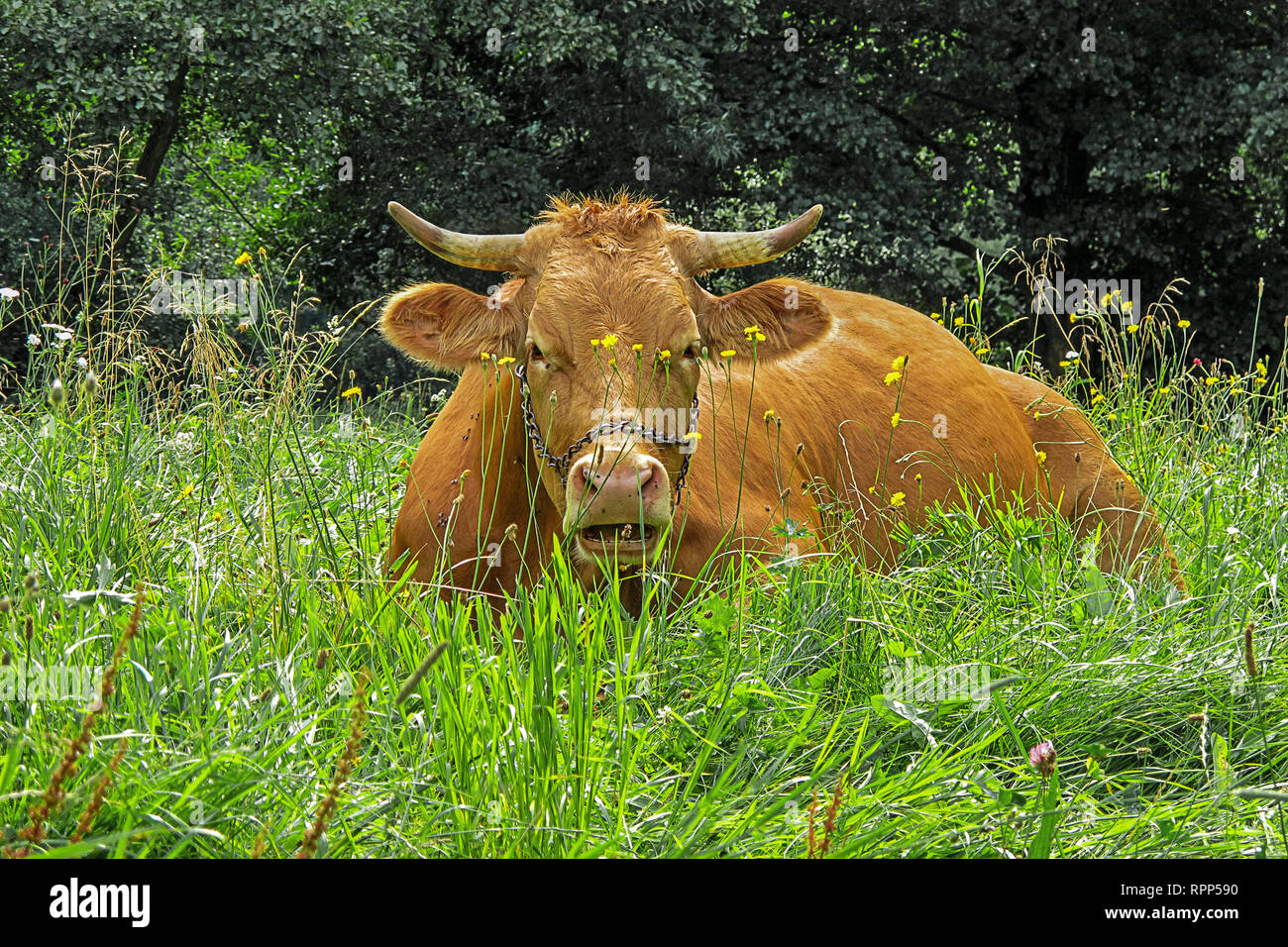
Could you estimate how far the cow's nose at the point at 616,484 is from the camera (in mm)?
3180

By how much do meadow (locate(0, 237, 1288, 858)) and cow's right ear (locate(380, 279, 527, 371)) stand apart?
28 cm

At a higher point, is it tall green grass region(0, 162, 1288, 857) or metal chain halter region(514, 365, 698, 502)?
metal chain halter region(514, 365, 698, 502)

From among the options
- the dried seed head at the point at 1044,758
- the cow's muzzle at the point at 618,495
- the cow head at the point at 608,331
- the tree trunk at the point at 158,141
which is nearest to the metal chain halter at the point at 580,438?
the cow head at the point at 608,331

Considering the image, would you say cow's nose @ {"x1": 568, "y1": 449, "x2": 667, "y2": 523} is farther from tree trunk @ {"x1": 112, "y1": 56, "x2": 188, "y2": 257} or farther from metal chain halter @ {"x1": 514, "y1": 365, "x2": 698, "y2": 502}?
tree trunk @ {"x1": 112, "y1": 56, "x2": 188, "y2": 257}

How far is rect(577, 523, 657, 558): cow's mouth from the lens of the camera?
10.8 feet

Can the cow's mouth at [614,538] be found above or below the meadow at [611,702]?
above

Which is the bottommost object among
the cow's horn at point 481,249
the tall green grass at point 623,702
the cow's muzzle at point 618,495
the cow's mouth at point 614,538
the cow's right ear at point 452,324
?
the tall green grass at point 623,702

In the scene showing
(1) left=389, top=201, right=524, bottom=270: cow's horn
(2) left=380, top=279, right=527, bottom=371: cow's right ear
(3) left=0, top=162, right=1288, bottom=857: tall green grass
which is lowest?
(3) left=0, top=162, right=1288, bottom=857: tall green grass

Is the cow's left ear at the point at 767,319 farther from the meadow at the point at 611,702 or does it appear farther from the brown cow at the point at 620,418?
the meadow at the point at 611,702

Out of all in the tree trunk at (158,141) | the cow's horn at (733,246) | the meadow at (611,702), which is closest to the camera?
the meadow at (611,702)

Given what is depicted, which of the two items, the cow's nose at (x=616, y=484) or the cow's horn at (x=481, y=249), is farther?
the cow's horn at (x=481, y=249)

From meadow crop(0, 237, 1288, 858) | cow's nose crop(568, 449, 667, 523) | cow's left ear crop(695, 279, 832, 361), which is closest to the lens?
meadow crop(0, 237, 1288, 858)

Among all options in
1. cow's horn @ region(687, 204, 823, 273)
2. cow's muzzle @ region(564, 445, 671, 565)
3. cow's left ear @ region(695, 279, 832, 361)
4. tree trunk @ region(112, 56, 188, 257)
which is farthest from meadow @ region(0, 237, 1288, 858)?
tree trunk @ region(112, 56, 188, 257)

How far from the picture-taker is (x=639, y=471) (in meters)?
3.19
